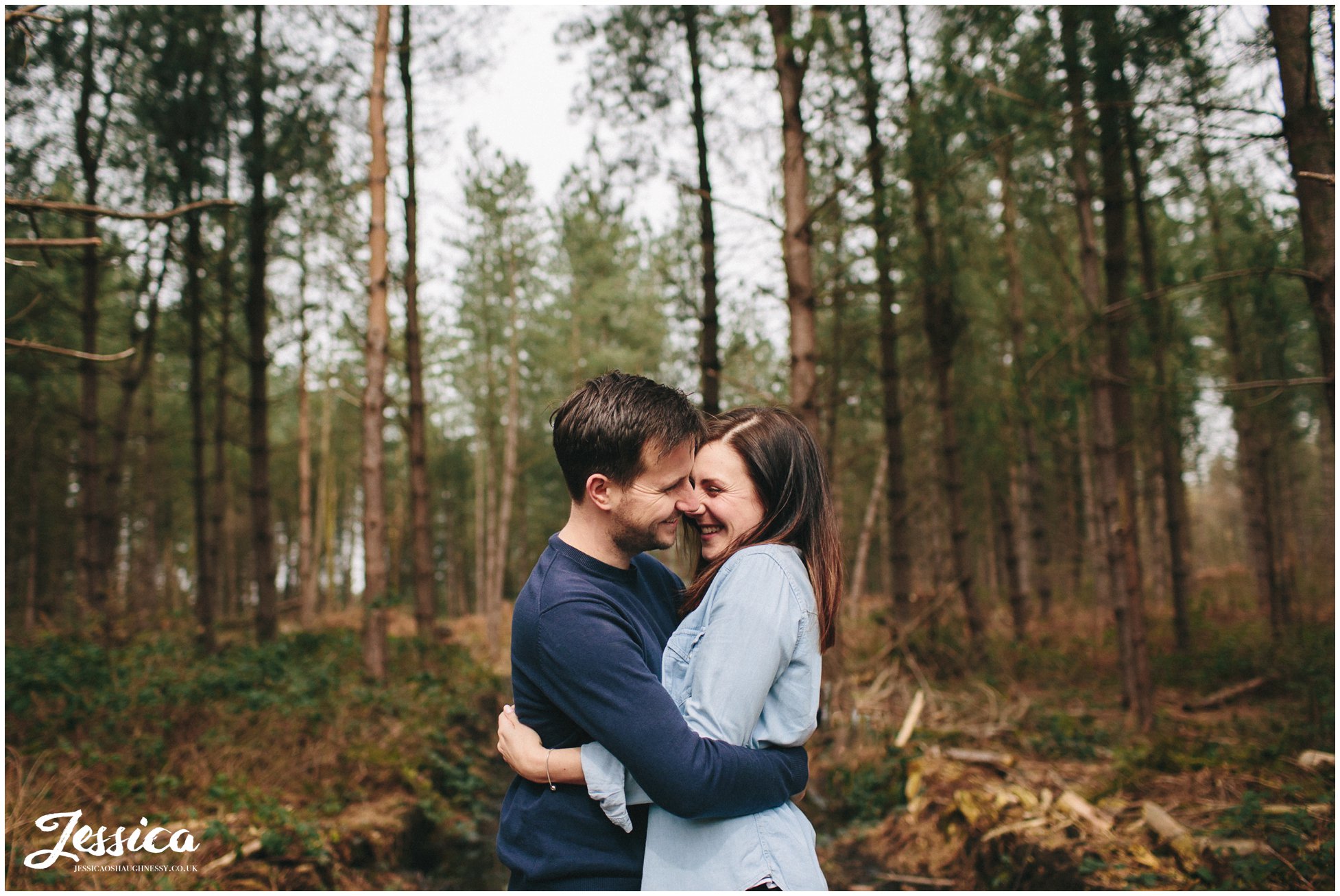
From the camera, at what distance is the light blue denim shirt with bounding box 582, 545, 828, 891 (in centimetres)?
179

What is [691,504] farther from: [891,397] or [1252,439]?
[1252,439]

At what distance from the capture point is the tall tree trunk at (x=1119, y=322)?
6500 mm

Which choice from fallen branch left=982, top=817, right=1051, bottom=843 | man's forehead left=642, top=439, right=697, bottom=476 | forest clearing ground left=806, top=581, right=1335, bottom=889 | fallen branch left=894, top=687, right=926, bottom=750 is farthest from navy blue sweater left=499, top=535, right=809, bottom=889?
fallen branch left=894, top=687, right=926, bottom=750

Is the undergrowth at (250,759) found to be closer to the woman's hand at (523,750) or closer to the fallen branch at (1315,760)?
the woman's hand at (523,750)

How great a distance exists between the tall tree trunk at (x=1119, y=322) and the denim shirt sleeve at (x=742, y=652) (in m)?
5.43

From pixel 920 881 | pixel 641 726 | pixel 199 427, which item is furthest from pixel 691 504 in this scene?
pixel 199 427

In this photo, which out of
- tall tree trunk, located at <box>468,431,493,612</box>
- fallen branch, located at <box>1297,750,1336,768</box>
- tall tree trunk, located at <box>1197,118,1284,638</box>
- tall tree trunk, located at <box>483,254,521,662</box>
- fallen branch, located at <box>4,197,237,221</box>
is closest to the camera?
fallen branch, located at <box>4,197,237,221</box>

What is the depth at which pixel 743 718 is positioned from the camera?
5.87 ft

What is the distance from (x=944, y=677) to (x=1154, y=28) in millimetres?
6635

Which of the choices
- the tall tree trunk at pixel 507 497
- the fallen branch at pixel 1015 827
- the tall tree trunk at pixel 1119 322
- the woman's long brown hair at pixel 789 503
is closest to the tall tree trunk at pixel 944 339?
the tall tree trunk at pixel 1119 322

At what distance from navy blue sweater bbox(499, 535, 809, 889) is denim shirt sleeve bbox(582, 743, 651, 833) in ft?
0.15

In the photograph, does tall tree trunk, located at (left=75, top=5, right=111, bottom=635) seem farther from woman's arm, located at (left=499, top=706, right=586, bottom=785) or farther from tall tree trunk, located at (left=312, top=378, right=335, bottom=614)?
tall tree trunk, located at (left=312, top=378, right=335, bottom=614)

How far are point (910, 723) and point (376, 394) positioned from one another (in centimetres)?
665

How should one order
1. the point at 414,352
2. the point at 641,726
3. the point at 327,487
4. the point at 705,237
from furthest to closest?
1. the point at 327,487
2. the point at 414,352
3. the point at 705,237
4. the point at 641,726
